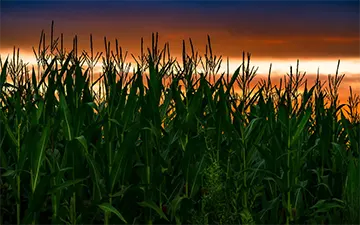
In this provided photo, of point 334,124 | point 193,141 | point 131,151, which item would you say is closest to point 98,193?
point 131,151

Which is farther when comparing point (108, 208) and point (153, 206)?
point (153, 206)

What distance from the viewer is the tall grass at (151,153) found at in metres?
5.11

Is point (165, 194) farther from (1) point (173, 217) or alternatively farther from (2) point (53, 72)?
(2) point (53, 72)

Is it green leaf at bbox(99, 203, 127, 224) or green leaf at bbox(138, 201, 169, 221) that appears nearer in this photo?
green leaf at bbox(99, 203, 127, 224)

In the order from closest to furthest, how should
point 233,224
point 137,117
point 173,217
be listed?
1. point 233,224
2. point 173,217
3. point 137,117

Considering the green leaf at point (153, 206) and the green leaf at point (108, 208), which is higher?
the green leaf at point (108, 208)

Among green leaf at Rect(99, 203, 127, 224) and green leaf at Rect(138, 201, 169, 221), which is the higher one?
green leaf at Rect(99, 203, 127, 224)

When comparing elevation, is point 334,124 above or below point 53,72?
below

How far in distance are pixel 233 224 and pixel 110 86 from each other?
1.62m

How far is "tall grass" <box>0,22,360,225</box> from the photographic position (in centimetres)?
511

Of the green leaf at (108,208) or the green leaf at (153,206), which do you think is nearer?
the green leaf at (108,208)

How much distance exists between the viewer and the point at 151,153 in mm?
5348

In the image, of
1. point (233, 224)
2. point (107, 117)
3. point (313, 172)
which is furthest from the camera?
point (313, 172)

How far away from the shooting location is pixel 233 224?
4.76 meters
